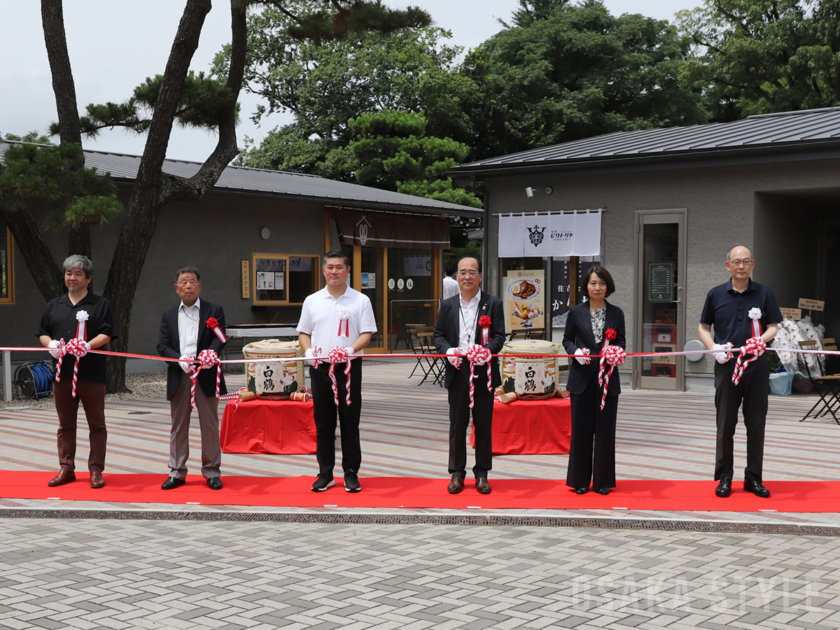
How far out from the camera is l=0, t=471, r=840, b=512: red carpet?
6.10 m

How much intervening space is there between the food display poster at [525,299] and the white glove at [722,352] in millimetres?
8134

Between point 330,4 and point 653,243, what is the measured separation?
605cm

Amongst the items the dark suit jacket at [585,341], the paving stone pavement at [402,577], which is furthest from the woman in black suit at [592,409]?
the paving stone pavement at [402,577]

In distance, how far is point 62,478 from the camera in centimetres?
679

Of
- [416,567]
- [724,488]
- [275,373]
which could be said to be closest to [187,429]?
[275,373]

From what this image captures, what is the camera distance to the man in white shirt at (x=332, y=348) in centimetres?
642

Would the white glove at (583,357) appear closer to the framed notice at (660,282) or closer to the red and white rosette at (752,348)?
the red and white rosette at (752,348)

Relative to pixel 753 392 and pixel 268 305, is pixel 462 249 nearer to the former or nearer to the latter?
pixel 268 305

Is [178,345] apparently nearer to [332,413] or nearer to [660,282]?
[332,413]

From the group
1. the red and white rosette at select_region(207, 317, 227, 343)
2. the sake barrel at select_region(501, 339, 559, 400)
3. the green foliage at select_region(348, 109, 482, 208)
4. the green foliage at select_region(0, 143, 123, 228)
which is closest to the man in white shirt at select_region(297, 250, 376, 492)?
the red and white rosette at select_region(207, 317, 227, 343)

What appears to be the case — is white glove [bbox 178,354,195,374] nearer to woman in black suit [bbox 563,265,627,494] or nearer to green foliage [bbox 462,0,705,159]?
woman in black suit [bbox 563,265,627,494]

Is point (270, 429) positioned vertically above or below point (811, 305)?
below

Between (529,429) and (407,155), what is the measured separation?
70.4ft

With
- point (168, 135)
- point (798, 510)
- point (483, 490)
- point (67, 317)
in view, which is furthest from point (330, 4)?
point (798, 510)
